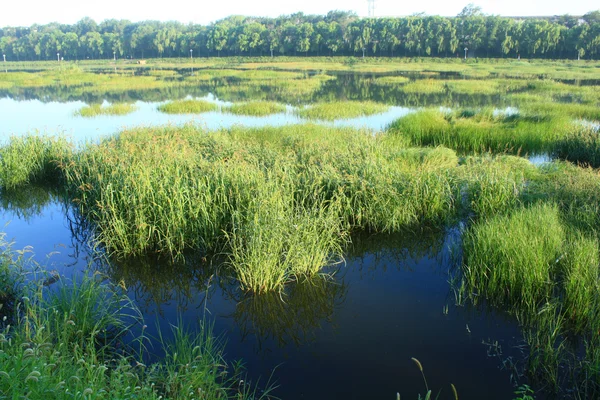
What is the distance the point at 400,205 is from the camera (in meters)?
7.88

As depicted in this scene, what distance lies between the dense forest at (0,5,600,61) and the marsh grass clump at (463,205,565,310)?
60.8 meters

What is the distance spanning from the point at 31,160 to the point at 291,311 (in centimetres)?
826

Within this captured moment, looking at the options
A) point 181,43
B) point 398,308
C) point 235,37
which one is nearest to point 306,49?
point 235,37

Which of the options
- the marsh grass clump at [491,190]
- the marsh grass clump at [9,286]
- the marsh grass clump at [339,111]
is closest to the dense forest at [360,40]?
the marsh grass clump at [339,111]

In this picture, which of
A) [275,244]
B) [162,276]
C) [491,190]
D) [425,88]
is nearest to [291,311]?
[275,244]

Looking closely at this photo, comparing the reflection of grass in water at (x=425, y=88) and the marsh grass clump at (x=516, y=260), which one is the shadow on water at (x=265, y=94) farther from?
the marsh grass clump at (x=516, y=260)

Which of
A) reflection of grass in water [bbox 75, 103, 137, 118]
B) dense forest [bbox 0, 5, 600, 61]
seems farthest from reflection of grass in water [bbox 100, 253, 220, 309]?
dense forest [bbox 0, 5, 600, 61]

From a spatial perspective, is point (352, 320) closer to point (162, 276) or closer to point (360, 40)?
point (162, 276)

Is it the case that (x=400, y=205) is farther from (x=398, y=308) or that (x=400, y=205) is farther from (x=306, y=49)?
(x=306, y=49)

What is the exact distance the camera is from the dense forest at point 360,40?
60972mm

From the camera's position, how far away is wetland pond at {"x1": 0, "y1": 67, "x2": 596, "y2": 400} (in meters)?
4.52

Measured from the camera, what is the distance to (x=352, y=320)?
5.54 metres

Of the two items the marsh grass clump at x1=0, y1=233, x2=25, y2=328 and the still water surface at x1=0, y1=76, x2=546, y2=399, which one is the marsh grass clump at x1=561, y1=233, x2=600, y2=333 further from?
the marsh grass clump at x1=0, y1=233, x2=25, y2=328

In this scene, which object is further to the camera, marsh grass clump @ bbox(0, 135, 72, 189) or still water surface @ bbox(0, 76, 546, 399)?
marsh grass clump @ bbox(0, 135, 72, 189)
